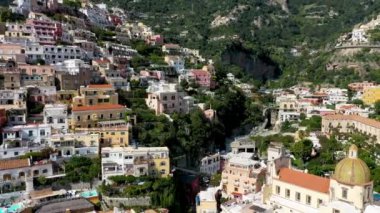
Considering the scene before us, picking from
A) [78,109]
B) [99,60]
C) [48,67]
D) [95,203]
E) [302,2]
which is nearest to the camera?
[95,203]

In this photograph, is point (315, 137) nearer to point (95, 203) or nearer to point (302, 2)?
point (95, 203)

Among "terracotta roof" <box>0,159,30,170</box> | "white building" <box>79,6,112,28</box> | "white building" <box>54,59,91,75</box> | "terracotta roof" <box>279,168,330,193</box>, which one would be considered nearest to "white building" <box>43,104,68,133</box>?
"terracotta roof" <box>0,159,30,170</box>

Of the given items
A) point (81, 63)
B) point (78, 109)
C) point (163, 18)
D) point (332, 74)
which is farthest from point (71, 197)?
point (163, 18)

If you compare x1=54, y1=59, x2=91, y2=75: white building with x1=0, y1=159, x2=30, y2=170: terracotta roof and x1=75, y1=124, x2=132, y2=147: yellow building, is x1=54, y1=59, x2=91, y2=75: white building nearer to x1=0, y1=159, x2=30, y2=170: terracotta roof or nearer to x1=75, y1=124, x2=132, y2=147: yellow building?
x1=75, y1=124, x2=132, y2=147: yellow building

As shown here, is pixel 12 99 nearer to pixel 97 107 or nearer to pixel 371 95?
pixel 97 107

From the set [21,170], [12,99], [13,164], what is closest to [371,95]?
[12,99]
